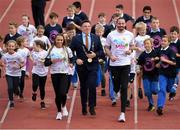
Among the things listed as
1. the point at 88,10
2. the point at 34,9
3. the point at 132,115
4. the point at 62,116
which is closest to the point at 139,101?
the point at 132,115

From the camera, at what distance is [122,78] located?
44.6 feet

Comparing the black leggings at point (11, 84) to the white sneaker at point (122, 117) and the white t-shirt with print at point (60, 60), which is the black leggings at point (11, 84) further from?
the white sneaker at point (122, 117)

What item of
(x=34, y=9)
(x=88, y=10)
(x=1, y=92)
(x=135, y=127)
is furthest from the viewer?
(x=88, y=10)

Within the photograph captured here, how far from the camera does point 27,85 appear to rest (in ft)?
55.1

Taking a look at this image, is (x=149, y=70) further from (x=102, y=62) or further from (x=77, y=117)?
(x=77, y=117)

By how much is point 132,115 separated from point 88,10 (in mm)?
9526

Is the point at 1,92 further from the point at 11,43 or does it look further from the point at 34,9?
the point at 34,9

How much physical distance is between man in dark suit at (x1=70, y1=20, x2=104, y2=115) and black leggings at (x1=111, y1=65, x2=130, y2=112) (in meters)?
0.41

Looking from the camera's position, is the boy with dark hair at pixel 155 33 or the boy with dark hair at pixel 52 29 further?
the boy with dark hair at pixel 52 29

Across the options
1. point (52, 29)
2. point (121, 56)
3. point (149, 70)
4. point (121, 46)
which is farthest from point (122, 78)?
point (52, 29)

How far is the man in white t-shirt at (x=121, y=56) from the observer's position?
13.6 meters

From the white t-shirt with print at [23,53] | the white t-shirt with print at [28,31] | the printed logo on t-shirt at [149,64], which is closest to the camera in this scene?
the printed logo on t-shirt at [149,64]

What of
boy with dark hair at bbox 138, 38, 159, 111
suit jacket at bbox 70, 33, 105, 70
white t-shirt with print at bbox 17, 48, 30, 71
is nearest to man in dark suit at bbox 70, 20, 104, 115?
suit jacket at bbox 70, 33, 105, 70

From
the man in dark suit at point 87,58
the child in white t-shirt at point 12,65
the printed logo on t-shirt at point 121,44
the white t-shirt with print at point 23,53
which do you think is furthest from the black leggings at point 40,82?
the printed logo on t-shirt at point 121,44
